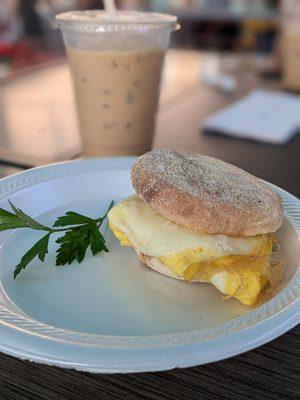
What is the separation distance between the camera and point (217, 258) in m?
0.62

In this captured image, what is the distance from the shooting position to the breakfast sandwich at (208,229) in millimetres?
615

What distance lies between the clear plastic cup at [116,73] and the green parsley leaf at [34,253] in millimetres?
505

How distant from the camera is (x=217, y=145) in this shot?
51.3 inches

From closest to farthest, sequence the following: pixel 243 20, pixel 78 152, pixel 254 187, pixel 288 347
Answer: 1. pixel 288 347
2. pixel 254 187
3. pixel 78 152
4. pixel 243 20

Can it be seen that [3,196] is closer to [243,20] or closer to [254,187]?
[254,187]

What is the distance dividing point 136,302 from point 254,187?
0.25 metres

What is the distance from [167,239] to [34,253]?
20 cm

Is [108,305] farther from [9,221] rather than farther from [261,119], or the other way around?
[261,119]

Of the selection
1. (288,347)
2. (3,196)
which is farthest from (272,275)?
(3,196)

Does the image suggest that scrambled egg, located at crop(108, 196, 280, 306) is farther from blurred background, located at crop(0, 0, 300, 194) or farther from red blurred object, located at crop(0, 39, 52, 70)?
red blurred object, located at crop(0, 39, 52, 70)

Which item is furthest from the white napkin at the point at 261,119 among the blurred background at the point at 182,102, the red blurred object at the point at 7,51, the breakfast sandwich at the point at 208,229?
the red blurred object at the point at 7,51

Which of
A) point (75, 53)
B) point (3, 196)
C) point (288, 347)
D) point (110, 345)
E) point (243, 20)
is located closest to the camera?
point (110, 345)

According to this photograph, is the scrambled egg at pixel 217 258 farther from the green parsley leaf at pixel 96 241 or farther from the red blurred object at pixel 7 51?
the red blurred object at pixel 7 51

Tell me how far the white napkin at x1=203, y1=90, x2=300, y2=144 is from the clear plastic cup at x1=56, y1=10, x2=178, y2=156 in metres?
0.32
